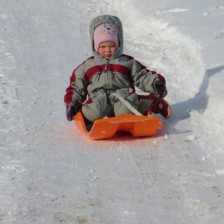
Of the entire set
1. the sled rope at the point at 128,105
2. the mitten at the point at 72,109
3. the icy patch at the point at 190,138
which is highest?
the sled rope at the point at 128,105

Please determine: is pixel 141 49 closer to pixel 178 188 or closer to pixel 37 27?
pixel 37 27

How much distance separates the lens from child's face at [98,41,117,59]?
4.89 metres

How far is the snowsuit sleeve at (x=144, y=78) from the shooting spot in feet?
15.9

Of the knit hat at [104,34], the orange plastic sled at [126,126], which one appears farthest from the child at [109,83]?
the orange plastic sled at [126,126]

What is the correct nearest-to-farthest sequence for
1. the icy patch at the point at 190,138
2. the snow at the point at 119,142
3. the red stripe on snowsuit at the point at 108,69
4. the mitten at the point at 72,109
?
the snow at the point at 119,142 → the icy patch at the point at 190,138 → the mitten at the point at 72,109 → the red stripe on snowsuit at the point at 108,69

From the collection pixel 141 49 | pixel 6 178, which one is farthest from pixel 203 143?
pixel 141 49

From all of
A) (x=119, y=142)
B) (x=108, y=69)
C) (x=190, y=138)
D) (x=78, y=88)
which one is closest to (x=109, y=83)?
(x=108, y=69)

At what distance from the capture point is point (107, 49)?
489 cm

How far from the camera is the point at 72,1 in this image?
9.73 meters

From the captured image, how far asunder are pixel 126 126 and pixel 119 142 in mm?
134

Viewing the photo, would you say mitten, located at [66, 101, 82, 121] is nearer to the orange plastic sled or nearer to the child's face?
the orange plastic sled

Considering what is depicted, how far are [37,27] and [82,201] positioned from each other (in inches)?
195

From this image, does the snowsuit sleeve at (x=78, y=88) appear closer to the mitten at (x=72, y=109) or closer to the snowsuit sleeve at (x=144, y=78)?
the mitten at (x=72, y=109)

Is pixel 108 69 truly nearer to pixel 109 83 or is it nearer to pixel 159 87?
pixel 109 83
